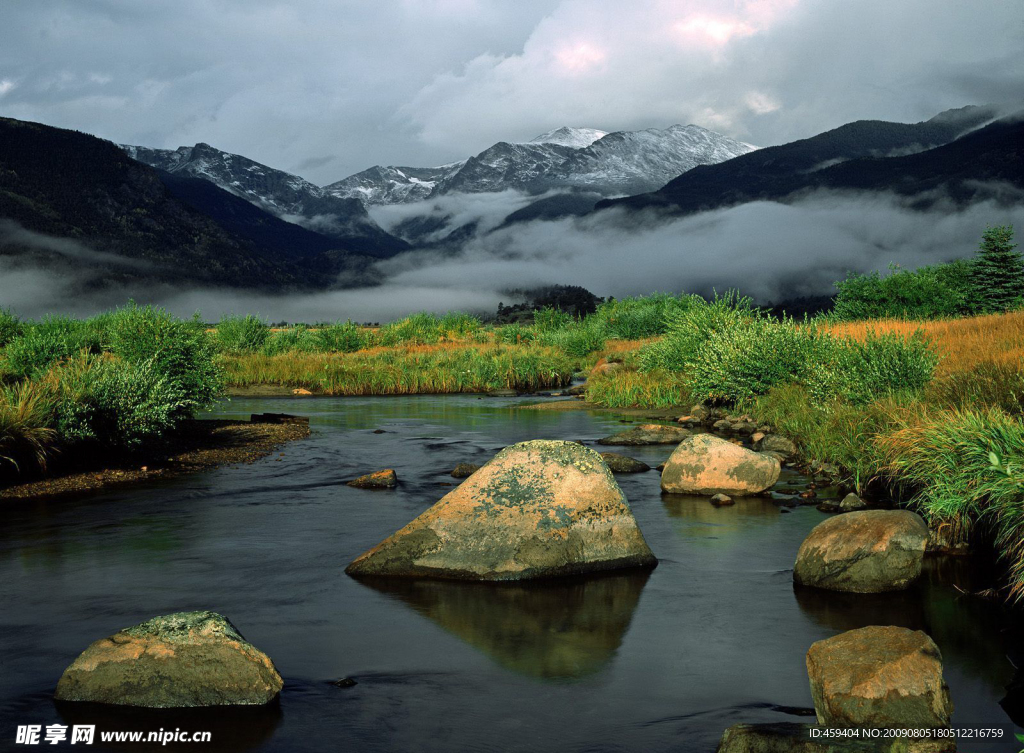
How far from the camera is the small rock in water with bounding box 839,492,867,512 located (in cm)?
1351

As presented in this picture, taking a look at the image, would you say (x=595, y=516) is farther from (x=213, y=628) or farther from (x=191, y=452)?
(x=191, y=452)

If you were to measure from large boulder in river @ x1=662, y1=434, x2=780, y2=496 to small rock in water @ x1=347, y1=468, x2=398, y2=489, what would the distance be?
5.62 metres

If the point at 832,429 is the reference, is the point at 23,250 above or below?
above

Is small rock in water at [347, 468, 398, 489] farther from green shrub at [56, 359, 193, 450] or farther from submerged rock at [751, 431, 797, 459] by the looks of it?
submerged rock at [751, 431, 797, 459]

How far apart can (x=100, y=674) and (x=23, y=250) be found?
214 meters

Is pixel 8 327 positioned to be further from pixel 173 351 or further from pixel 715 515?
pixel 715 515

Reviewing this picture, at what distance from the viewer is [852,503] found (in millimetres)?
13555

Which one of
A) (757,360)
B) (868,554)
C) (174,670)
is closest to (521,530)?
(868,554)

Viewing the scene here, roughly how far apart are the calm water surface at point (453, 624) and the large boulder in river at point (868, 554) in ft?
0.75

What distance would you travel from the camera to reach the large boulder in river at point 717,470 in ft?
50.7

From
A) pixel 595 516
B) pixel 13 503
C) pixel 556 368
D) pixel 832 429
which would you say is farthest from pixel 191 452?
pixel 556 368

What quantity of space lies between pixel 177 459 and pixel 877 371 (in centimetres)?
1607

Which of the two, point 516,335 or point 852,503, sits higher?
point 516,335

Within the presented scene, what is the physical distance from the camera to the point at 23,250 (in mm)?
189250
